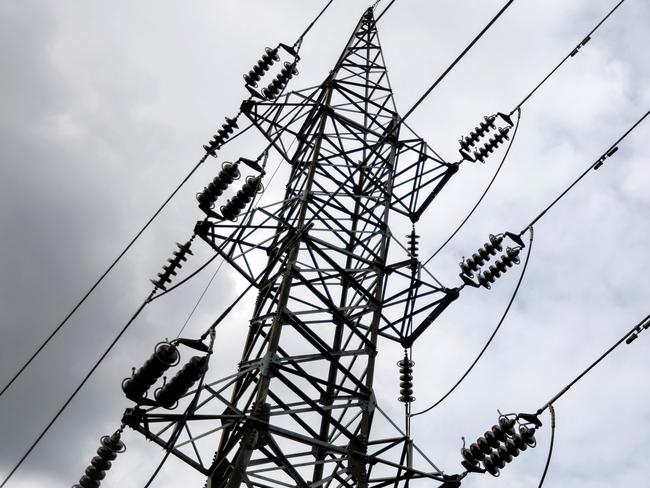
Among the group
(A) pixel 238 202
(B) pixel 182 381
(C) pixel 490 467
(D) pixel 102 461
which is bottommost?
(D) pixel 102 461

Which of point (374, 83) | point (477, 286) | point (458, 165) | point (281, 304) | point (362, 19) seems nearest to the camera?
point (281, 304)

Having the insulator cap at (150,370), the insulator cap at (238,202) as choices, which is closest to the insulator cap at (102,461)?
the insulator cap at (150,370)

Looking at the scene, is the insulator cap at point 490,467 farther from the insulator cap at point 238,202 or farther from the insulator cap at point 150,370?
the insulator cap at point 238,202

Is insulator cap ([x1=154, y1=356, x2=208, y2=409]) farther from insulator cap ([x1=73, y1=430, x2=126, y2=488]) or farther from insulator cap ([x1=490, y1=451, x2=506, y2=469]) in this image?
insulator cap ([x1=490, y1=451, x2=506, y2=469])

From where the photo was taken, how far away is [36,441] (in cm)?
882

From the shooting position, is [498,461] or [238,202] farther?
[238,202]

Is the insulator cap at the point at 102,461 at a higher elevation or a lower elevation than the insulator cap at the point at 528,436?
lower

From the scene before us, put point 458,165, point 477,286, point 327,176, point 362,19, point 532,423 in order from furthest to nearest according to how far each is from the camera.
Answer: point 362,19 < point 458,165 < point 477,286 < point 327,176 < point 532,423

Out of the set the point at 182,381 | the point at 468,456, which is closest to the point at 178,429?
the point at 182,381

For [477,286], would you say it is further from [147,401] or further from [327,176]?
[147,401]

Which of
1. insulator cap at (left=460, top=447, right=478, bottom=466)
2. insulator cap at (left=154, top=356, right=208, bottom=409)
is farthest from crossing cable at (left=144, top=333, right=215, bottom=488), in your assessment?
insulator cap at (left=460, top=447, right=478, bottom=466)

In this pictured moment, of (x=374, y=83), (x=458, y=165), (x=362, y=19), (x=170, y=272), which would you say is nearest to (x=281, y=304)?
(x=170, y=272)

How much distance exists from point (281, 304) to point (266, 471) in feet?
6.28

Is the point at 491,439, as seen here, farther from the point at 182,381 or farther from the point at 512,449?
the point at 182,381
